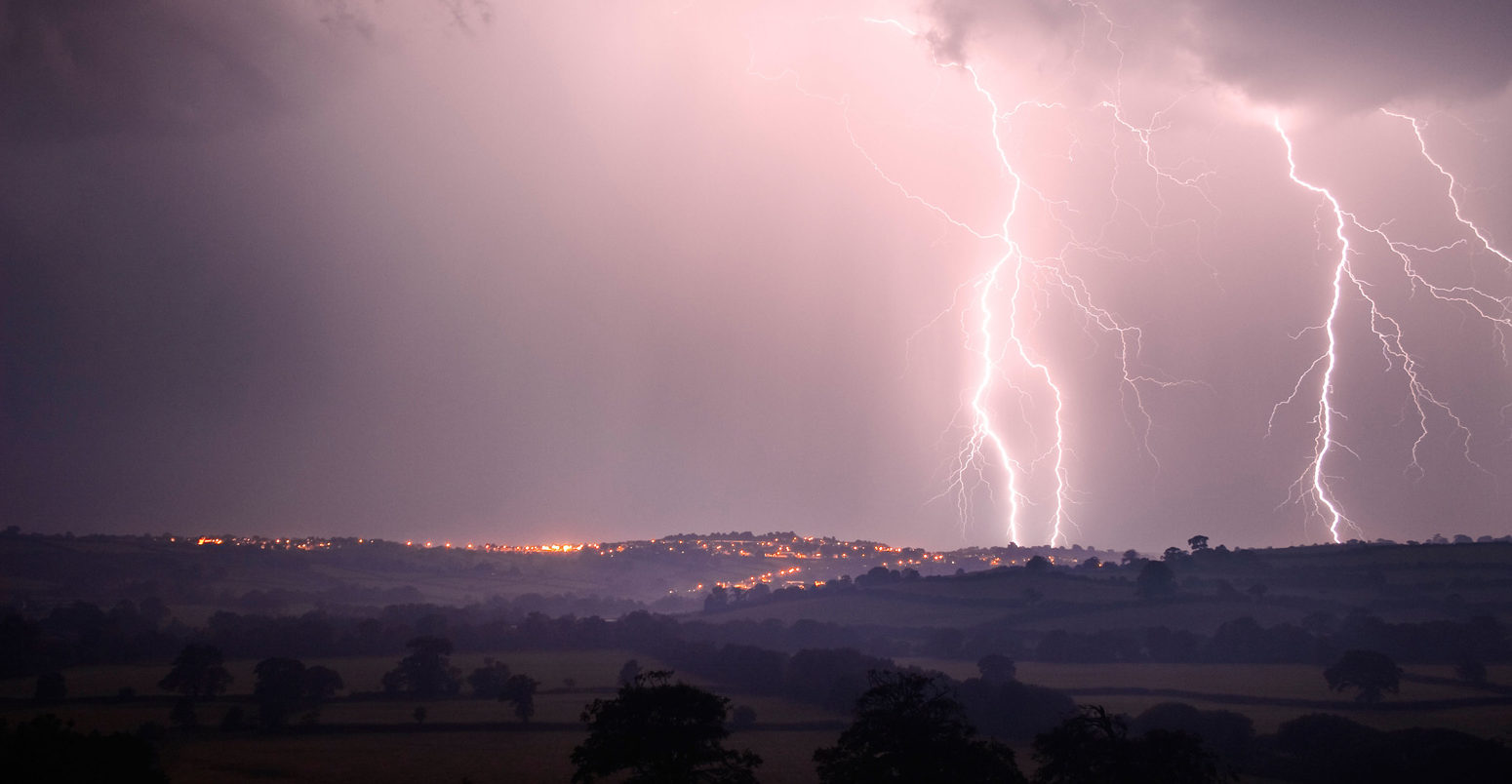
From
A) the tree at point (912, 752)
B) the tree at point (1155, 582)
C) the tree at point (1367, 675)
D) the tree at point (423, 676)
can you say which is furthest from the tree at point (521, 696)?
the tree at point (1155, 582)

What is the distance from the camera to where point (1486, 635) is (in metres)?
54.3

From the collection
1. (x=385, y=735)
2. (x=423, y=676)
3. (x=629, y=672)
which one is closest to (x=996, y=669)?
(x=629, y=672)

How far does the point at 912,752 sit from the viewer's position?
63.0ft

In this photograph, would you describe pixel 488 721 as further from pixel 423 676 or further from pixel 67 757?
pixel 67 757

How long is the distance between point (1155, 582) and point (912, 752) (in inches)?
3050

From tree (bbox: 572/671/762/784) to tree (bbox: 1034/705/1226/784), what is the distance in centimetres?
669

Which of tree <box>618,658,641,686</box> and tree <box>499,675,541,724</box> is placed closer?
tree <box>499,675,541,724</box>

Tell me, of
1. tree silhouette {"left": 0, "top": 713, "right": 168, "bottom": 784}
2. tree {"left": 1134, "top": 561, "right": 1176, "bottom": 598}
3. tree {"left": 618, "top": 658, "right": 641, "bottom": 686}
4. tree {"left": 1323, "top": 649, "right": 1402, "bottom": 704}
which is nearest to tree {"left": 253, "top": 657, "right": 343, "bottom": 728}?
tree {"left": 618, "top": 658, "right": 641, "bottom": 686}

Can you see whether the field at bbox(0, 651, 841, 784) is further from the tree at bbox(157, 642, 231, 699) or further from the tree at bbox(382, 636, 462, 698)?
the tree at bbox(382, 636, 462, 698)

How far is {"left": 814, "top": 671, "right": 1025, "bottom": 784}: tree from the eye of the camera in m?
18.8

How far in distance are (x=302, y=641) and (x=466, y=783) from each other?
164 feet

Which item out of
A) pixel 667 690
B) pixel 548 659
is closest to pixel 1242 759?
pixel 667 690

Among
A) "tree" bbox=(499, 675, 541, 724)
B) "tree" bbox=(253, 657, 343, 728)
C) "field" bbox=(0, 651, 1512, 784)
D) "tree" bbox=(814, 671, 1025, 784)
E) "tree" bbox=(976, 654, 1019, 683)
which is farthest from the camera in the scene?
"tree" bbox=(976, 654, 1019, 683)

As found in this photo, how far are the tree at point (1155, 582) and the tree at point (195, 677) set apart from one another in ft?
246
